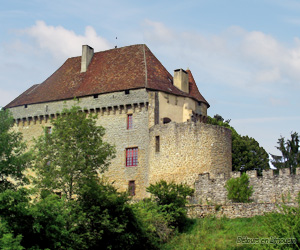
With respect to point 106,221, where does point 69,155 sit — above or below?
above

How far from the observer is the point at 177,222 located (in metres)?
31.7

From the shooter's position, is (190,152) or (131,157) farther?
(131,157)

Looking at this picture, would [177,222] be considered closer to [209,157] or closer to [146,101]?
[209,157]

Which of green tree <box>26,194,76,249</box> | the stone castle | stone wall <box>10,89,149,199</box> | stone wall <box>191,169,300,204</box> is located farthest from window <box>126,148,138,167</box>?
green tree <box>26,194,76,249</box>

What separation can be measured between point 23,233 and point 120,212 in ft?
22.8

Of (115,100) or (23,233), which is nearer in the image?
(23,233)

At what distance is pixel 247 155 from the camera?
157 ft

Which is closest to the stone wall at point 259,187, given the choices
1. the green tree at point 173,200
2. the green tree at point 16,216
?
the green tree at point 173,200

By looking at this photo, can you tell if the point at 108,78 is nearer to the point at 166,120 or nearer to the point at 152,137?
the point at 166,120

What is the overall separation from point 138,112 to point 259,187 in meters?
10.9

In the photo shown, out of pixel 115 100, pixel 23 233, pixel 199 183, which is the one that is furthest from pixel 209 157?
pixel 23 233

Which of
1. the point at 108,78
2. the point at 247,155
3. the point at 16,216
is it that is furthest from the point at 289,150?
the point at 16,216

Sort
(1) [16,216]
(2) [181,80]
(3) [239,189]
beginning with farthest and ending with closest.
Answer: (2) [181,80] < (3) [239,189] < (1) [16,216]

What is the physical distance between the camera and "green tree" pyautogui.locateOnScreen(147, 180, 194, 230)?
31766mm
